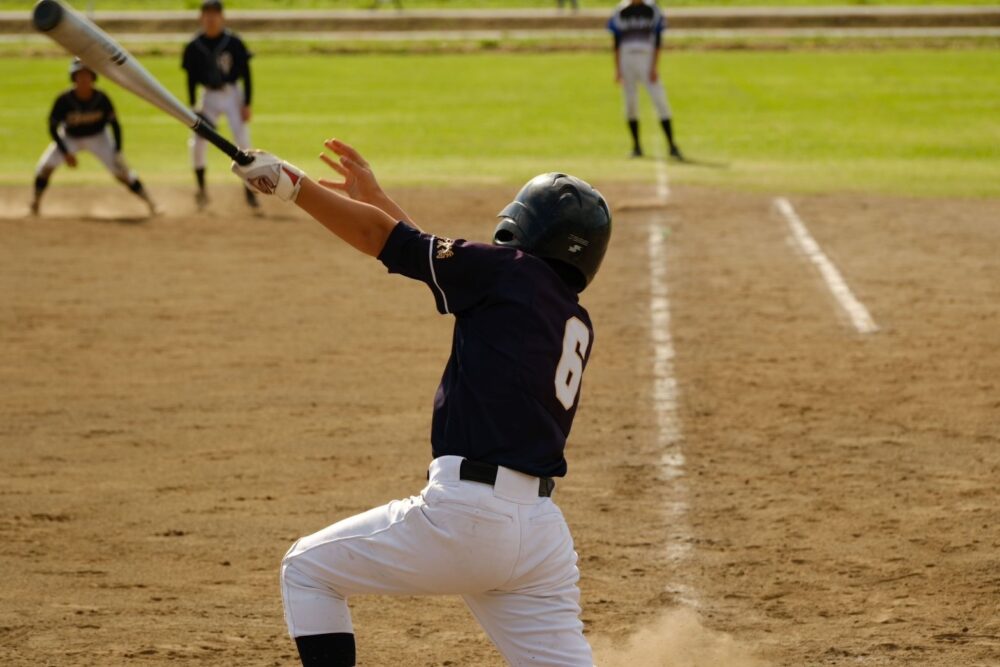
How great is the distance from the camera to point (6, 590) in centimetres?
570

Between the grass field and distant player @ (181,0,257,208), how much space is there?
88.6 ft

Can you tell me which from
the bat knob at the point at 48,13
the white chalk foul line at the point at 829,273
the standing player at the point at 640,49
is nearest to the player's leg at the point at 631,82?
the standing player at the point at 640,49

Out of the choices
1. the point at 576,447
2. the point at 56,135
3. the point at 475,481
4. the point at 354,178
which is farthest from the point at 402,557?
the point at 56,135

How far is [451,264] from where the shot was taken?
388 centimetres

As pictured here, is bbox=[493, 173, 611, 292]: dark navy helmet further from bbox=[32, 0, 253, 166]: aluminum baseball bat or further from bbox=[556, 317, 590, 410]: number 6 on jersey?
bbox=[32, 0, 253, 166]: aluminum baseball bat

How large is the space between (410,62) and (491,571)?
3067cm

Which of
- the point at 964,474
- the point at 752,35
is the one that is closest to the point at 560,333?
the point at 964,474

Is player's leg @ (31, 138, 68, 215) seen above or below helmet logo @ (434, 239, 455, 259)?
below

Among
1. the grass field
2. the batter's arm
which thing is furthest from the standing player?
the grass field

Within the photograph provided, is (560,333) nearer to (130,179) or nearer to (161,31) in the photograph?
(130,179)

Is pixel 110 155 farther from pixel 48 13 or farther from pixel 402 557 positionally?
pixel 402 557

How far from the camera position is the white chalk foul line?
1069 centimetres

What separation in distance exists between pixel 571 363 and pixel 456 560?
0.71 m

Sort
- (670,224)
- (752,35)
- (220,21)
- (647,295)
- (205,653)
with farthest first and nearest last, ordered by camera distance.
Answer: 1. (752,35)
2. (220,21)
3. (670,224)
4. (647,295)
5. (205,653)
